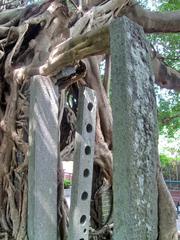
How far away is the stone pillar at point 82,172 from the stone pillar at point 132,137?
1058 mm

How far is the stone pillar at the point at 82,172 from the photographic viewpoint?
2.35 metres

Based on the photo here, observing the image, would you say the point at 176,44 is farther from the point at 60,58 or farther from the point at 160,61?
the point at 60,58

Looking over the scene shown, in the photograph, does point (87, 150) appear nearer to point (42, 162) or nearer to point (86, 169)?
point (86, 169)

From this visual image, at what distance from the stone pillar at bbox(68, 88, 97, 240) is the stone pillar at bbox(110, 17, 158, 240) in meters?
1.06

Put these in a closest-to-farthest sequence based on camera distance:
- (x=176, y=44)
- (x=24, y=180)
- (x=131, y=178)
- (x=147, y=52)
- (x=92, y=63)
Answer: (x=131, y=178)
(x=147, y=52)
(x=24, y=180)
(x=92, y=63)
(x=176, y=44)

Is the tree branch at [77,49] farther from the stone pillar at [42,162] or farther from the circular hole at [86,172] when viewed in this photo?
the circular hole at [86,172]

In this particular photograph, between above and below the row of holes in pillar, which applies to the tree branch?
above

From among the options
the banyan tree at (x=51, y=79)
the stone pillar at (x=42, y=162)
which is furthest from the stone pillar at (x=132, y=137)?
the stone pillar at (x=42, y=162)

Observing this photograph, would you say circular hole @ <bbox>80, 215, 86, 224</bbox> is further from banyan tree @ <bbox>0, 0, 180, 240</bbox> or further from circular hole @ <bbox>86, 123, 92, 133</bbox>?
circular hole @ <bbox>86, 123, 92, 133</bbox>

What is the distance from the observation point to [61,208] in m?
2.51

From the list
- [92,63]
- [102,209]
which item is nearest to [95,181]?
[102,209]

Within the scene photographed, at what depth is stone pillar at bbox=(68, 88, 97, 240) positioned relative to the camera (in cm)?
235

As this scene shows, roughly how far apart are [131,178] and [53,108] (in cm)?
125

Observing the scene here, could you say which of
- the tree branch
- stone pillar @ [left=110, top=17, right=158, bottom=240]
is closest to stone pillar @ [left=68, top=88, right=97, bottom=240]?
the tree branch
